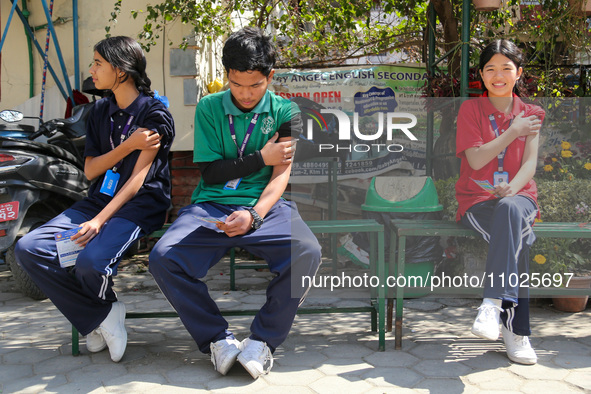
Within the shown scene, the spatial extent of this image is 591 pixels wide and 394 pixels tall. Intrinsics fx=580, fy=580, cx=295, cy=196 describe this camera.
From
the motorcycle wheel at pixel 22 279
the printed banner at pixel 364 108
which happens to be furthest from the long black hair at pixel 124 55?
the printed banner at pixel 364 108

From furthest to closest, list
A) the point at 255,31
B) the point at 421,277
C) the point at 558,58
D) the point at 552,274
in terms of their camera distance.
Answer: the point at 558,58 < the point at 421,277 < the point at 552,274 < the point at 255,31

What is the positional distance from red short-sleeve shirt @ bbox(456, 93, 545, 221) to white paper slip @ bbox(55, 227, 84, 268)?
2.05m

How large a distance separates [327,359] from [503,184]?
1297 millimetres

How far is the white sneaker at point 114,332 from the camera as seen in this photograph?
2890 millimetres

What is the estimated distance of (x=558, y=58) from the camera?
5141 mm

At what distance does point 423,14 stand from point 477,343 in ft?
13.5

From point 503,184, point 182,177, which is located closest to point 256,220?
point 503,184

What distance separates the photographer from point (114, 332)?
2910 mm

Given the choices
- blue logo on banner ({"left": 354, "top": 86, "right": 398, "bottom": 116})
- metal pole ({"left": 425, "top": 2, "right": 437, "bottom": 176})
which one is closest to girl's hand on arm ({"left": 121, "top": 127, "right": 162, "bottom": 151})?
metal pole ({"left": 425, "top": 2, "right": 437, "bottom": 176})

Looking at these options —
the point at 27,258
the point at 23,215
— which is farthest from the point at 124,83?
the point at 23,215

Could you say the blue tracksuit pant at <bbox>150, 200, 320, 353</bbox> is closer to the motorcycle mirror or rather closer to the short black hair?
the short black hair

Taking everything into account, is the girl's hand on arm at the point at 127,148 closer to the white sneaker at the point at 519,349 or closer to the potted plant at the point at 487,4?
the white sneaker at the point at 519,349

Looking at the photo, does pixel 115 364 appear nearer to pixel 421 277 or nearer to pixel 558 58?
pixel 421 277

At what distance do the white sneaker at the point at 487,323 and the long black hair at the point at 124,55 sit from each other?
7.07 ft
